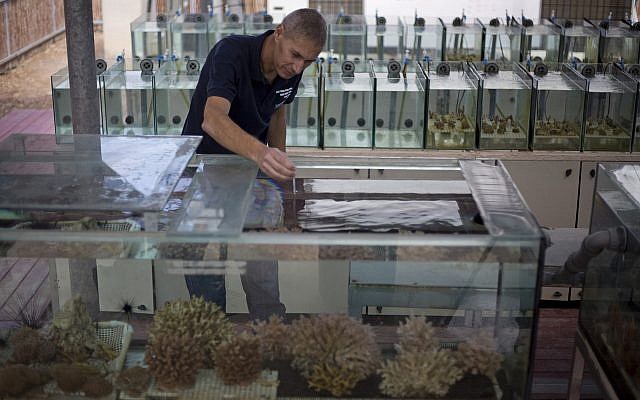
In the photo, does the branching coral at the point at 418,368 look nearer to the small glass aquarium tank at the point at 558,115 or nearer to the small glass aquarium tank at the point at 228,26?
the small glass aquarium tank at the point at 558,115

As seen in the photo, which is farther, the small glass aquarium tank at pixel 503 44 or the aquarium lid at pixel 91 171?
the small glass aquarium tank at pixel 503 44

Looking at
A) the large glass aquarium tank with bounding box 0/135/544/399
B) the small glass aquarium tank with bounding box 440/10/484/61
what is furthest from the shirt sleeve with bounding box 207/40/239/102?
the small glass aquarium tank with bounding box 440/10/484/61

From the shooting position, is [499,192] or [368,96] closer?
[499,192]

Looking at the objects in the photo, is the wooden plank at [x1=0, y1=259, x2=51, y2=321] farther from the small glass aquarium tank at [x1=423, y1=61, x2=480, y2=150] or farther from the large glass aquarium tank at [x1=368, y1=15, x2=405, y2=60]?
the large glass aquarium tank at [x1=368, y1=15, x2=405, y2=60]

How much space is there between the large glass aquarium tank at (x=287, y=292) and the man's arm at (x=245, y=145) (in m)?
0.18

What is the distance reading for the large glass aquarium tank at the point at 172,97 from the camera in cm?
522

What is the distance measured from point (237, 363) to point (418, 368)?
468 mm

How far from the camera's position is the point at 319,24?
2.85 meters

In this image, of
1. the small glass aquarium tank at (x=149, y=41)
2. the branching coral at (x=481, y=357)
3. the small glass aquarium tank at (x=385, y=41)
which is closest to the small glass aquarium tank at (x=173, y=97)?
the small glass aquarium tank at (x=149, y=41)

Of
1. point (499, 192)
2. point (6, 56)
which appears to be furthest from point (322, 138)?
point (6, 56)

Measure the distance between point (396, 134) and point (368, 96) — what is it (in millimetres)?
309

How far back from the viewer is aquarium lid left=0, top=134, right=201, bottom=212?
225 cm

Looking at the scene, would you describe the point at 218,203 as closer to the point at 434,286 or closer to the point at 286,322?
the point at 286,322

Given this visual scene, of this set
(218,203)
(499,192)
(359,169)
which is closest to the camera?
(218,203)
